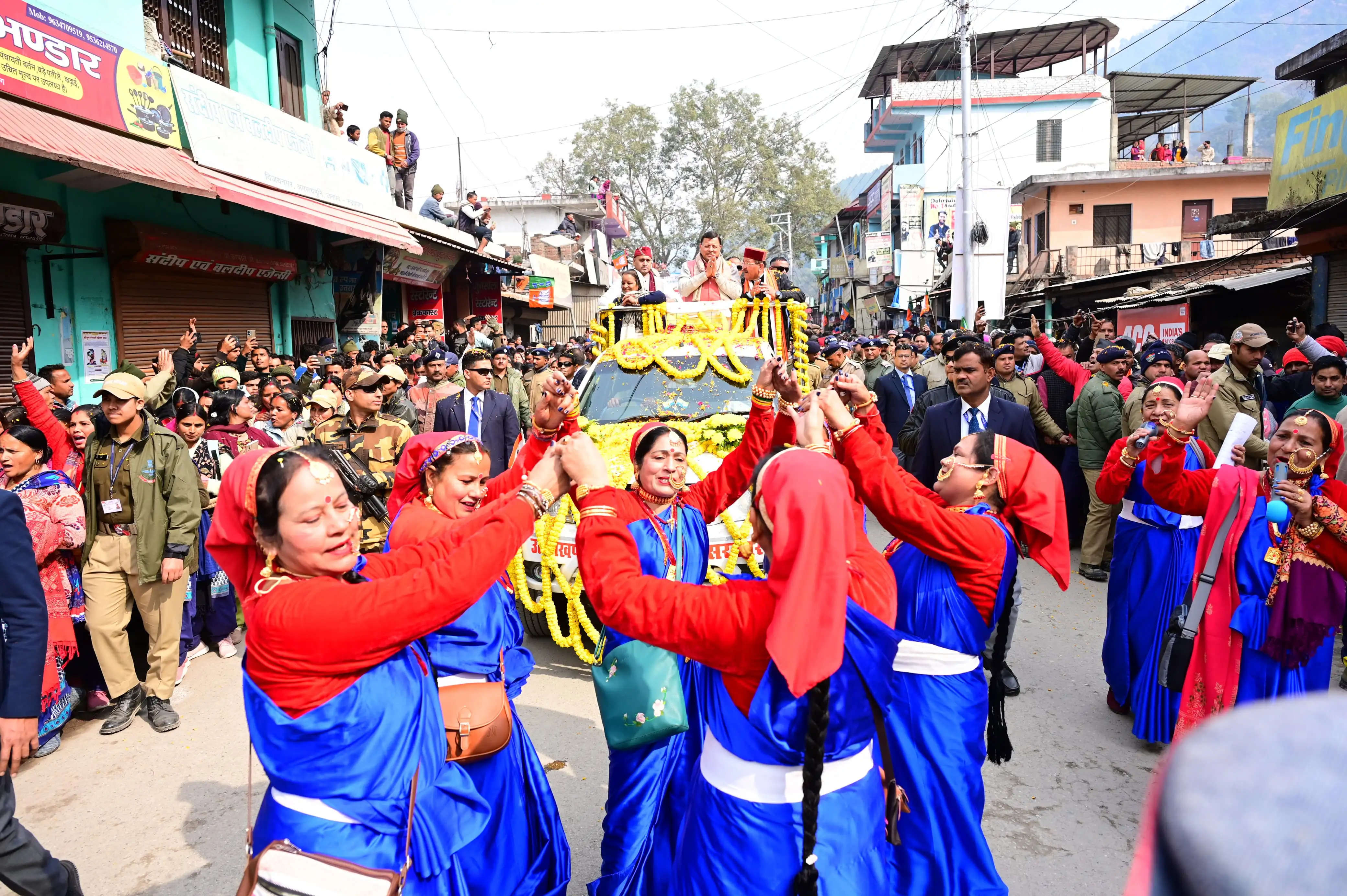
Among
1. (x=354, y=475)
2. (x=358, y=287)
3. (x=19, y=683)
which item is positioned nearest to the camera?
(x=354, y=475)

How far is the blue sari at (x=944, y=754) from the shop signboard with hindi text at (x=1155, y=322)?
1399cm

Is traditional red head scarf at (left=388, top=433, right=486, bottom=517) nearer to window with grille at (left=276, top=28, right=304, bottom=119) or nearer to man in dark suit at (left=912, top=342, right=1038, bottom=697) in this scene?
man in dark suit at (left=912, top=342, right=1038, bottom=697)

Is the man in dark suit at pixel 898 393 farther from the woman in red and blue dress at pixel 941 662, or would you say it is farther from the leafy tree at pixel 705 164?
the leafy tree at pixel 705 164

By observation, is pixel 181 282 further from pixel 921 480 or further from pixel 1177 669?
pixel 1177 669

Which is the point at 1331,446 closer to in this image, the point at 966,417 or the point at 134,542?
the point at 966,417

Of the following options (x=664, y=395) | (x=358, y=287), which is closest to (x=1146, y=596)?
(x=664, y=395)

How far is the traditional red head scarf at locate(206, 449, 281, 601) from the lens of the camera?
2.26m

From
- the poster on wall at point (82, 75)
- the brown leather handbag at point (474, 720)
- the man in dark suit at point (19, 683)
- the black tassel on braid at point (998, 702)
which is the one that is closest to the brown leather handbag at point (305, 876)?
the brown leather handbag at point (474, 720)

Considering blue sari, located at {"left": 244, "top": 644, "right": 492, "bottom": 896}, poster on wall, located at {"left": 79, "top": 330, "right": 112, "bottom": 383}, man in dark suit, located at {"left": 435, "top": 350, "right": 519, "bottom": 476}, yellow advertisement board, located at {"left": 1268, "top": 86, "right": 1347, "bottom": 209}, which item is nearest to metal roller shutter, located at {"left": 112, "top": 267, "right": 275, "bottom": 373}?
A: poster on wall, located at {"left": 79, "top": 330, "right": 112, "bottom": 383}

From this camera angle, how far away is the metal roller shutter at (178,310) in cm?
1023

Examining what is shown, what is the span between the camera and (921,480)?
5.86 meters

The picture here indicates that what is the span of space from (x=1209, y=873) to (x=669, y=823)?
268 cm

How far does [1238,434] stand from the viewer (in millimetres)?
4199

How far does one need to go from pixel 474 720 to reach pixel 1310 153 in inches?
585
